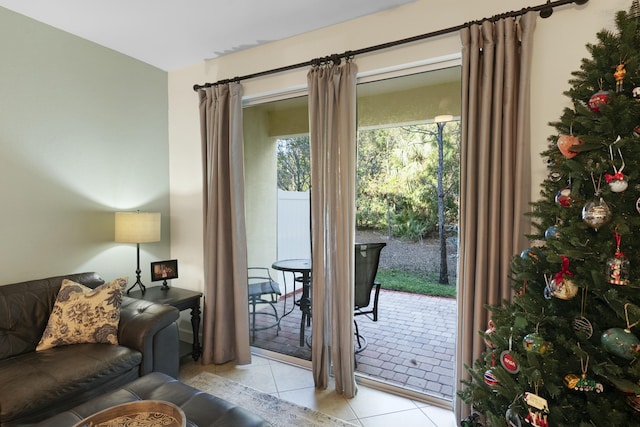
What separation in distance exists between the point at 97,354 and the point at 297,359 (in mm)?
1539

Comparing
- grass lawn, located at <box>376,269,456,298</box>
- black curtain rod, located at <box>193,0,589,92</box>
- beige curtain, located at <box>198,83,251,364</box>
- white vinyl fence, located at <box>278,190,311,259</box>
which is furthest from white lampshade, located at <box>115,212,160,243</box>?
grass lawn, located at <box>376,269,456,298</box>

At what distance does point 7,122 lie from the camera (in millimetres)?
2354

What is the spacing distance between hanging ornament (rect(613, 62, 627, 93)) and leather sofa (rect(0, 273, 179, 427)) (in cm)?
277

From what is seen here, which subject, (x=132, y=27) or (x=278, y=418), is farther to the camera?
(x=132, y=27)

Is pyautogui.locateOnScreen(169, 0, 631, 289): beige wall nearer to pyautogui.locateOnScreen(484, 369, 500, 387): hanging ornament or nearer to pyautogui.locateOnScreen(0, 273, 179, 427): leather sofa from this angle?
pyautogui.locateOnScreen(0, 273, 179, 427): leather sofa

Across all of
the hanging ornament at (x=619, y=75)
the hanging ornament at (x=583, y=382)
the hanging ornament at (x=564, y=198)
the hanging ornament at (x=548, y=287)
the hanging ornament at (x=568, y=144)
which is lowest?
the hanging ornament at (x=583, y=382)

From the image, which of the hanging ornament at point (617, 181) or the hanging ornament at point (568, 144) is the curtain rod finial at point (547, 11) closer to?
the hanging ornament at point (568, 144)

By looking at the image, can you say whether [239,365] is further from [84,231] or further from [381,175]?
[381,175]

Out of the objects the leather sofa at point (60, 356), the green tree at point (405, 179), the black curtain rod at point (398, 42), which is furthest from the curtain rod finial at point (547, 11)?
the leather sofa at point (60, 356)

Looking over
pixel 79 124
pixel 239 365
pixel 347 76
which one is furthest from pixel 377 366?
pixel 79 124

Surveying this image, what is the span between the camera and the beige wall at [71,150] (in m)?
2.39

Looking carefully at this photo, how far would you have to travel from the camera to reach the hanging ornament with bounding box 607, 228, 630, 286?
3.72 ft

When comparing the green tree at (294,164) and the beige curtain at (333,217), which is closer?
the beige curtain at (333,217)

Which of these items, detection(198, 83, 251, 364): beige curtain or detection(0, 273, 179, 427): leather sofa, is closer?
detection(0, 273, 179, 427): leather sofa
